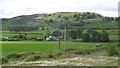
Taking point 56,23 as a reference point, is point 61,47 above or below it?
below

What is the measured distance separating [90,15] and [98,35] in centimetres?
6265

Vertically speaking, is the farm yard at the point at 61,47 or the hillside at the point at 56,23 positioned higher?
the hillside at the point at 56,23

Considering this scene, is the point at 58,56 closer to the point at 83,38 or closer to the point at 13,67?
the point at 13,67

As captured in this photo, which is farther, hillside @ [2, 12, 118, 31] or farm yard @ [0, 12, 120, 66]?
hillside @ [2, 12, 118, 31]

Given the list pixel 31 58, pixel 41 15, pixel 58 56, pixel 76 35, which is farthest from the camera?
pixel 41 15

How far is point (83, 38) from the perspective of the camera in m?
43.5

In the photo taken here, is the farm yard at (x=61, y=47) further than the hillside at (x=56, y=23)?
No

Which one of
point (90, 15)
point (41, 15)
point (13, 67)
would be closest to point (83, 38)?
point (13, 67)

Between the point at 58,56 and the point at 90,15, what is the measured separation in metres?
86.2

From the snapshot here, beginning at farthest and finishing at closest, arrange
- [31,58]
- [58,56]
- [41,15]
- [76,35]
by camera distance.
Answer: [41,15], [76,35], [58,56], [31,58]

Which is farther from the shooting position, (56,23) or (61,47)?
(56,23)

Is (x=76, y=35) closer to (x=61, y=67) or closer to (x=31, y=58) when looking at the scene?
(x=31, y=58)

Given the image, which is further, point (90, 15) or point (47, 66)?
point (90, 15)

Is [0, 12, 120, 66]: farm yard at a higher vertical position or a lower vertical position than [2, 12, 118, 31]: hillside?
lower
